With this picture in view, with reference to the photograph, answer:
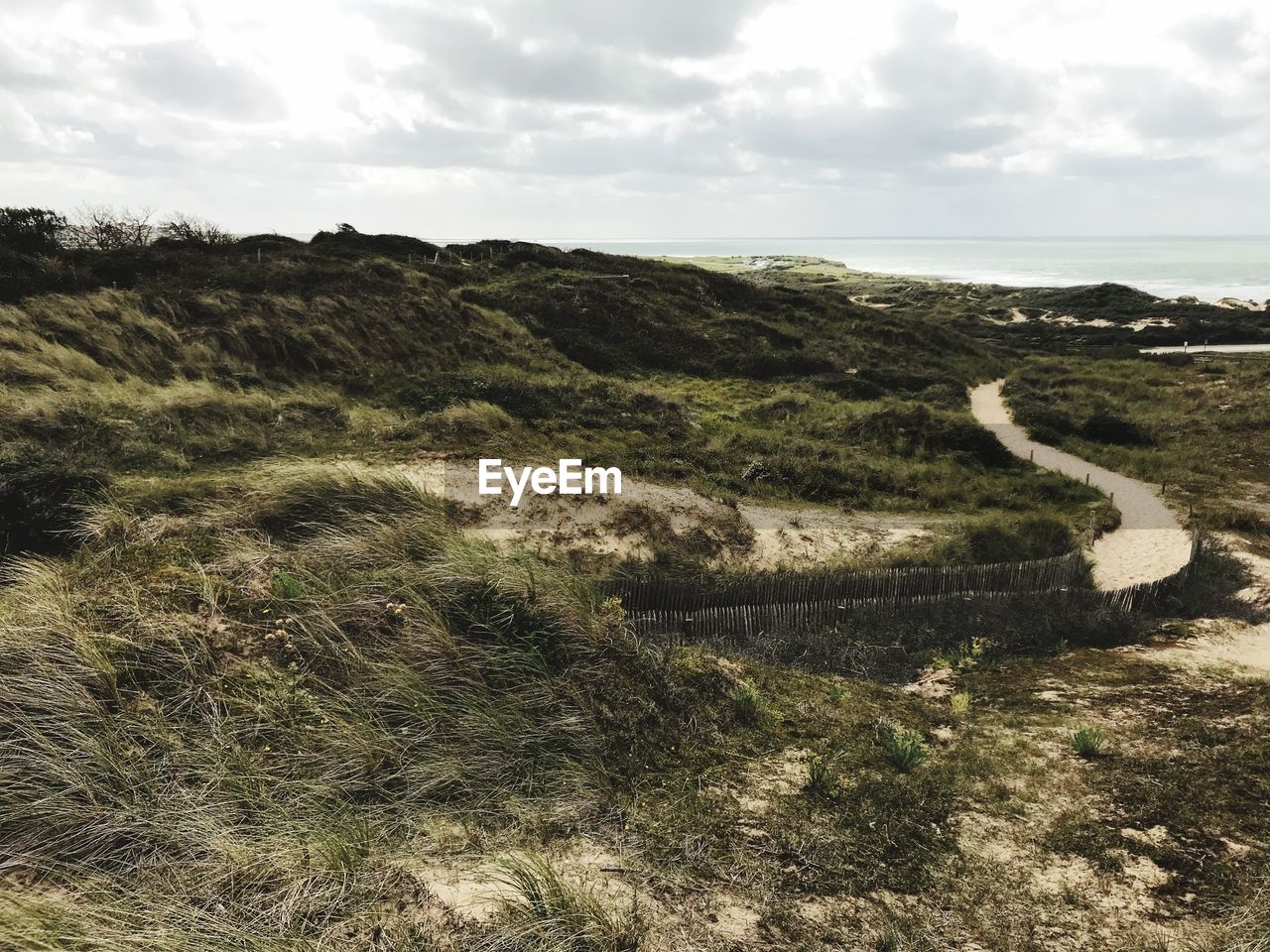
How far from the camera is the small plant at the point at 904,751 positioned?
570 centimetres

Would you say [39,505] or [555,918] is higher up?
[39,505]

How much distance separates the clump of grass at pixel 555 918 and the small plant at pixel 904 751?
3.11 m

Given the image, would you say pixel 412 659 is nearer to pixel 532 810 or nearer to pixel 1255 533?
pixel 532 810

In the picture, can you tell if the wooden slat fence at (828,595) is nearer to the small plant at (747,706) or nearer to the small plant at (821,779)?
the small plant at (747,706)

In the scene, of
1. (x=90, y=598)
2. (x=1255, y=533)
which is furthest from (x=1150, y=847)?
(x=1255, y=533)

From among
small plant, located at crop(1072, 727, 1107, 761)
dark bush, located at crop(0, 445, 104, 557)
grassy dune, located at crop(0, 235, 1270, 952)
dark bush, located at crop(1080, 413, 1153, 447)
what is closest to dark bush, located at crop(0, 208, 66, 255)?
grassy dune, located at crop(0, 235, 1270, 952)

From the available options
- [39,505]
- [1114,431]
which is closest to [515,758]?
[39,505]

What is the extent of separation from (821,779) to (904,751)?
0.99m

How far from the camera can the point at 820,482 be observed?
1678cm

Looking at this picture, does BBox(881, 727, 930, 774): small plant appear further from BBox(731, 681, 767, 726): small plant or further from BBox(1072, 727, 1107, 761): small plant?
BBox(1072, 727, 1107, 761): small plant

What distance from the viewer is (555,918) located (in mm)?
3266

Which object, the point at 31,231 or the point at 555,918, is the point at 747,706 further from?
the point at 31,231

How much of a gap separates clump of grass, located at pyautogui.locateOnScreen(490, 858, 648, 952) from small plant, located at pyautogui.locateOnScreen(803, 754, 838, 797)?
6.82 ft

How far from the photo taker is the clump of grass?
10.5 feet
